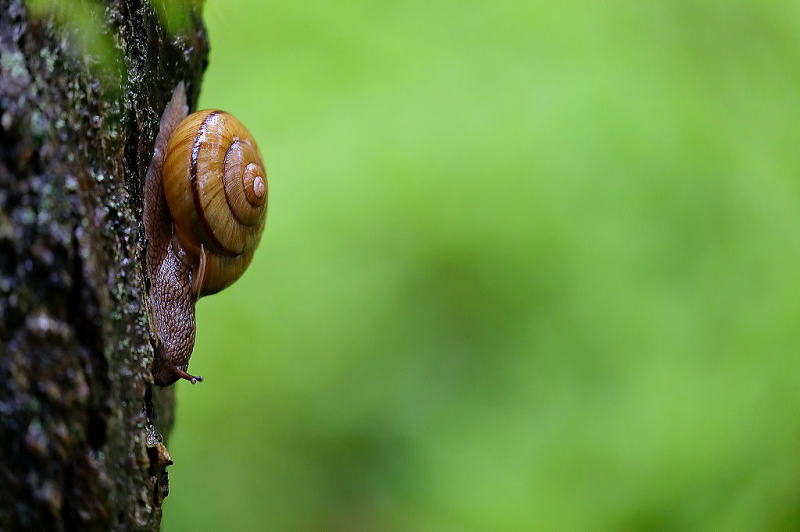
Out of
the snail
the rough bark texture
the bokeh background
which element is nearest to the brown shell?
the snail

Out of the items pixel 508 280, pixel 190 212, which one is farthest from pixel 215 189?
pixel 508 280

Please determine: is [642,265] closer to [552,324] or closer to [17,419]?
[552,324]

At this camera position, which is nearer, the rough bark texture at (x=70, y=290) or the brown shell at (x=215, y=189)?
the rough bark texture at (x=70, y=290)

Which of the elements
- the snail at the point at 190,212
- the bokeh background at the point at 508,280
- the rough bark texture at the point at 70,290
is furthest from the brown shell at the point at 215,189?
the bokeh background at the point at 508,280

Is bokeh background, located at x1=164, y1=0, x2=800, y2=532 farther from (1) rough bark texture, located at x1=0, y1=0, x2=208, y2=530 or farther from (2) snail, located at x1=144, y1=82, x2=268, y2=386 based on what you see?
(1) rough bark texture, located at x1=0, y1=0, x2=208, y2=530

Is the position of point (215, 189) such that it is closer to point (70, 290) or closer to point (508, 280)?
point (70, 290)

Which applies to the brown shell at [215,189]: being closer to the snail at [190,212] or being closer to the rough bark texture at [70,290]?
the snail at [190,212]

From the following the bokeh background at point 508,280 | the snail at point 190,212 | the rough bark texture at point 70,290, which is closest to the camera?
the rough bark texture at point 70,290

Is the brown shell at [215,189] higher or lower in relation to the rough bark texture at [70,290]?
higher
